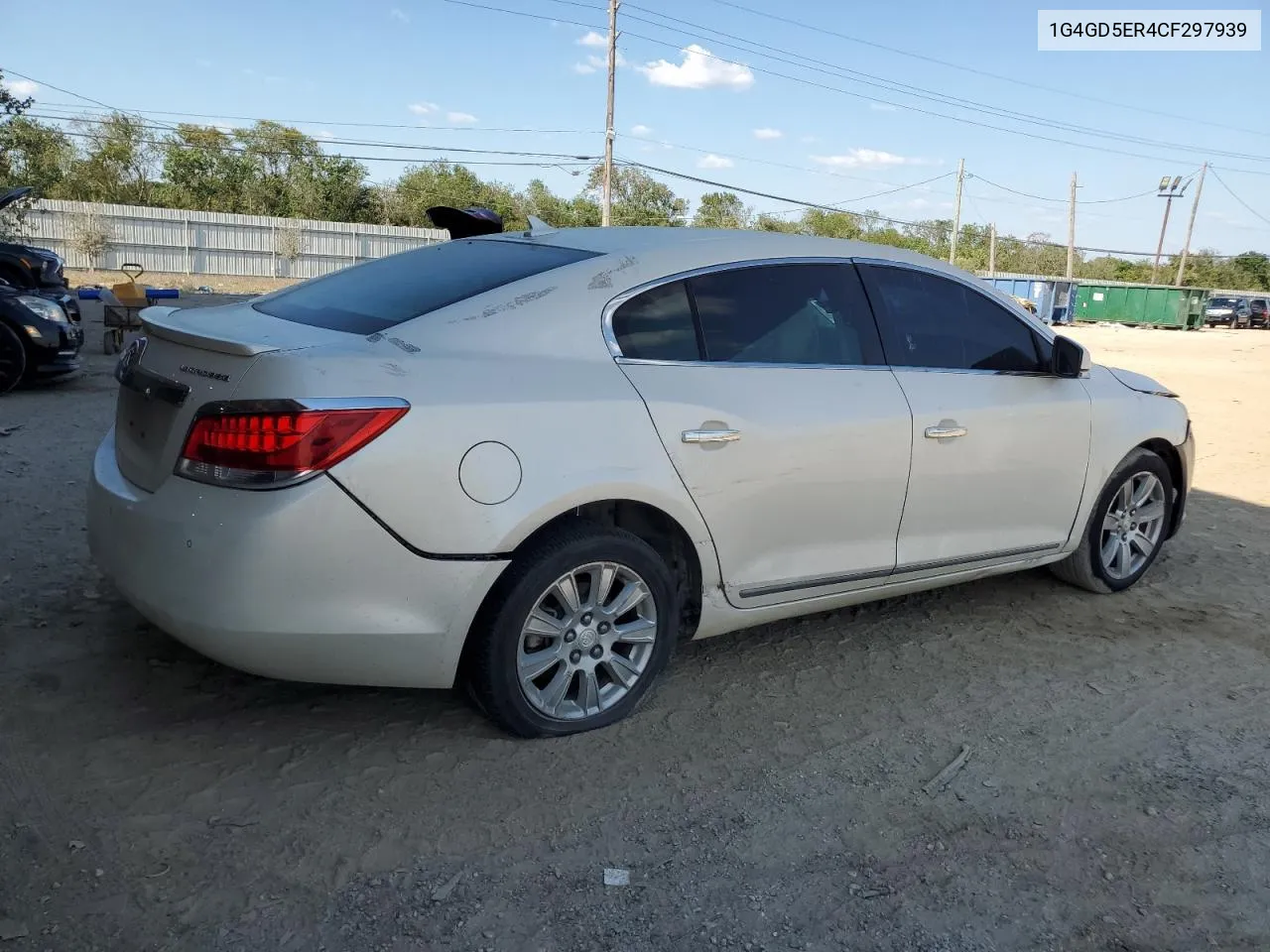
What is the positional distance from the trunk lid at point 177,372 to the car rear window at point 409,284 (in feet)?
0.48

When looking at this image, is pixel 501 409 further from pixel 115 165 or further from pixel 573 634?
pixel 115 165

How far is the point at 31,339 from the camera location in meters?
9.34

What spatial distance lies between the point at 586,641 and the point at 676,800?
56cm

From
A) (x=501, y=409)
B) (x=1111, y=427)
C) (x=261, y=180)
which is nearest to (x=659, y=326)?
(x=501, y=409)

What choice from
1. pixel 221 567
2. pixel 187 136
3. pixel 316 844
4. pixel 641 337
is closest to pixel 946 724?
pixel 641 337

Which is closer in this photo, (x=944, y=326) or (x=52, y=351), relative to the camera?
(x=944, y=326)

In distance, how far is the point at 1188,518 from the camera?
22.0 ft

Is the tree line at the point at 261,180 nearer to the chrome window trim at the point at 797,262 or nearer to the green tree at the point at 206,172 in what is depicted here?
the green tree at the point at 206,172

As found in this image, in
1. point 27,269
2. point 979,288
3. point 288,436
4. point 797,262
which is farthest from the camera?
point 27,269

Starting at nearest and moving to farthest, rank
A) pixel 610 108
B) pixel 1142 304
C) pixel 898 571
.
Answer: pixel 898 571 → pixel 610 108 → pixel 1142 304

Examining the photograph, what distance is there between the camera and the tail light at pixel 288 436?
8.86 ft

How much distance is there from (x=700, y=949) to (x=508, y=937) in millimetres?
437

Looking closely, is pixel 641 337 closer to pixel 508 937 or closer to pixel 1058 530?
pixel 508 937

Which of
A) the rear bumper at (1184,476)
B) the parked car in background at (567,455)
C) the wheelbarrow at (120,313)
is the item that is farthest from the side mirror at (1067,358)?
the wheelbarrow at (120,313)
